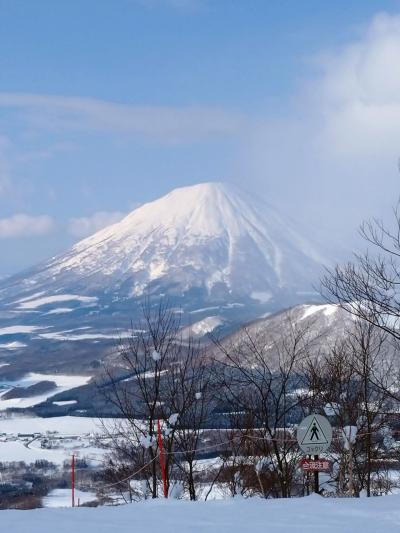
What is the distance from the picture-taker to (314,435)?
9.23m

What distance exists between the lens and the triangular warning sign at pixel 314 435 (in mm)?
9172

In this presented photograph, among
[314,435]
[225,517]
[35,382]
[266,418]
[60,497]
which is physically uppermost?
[35,382]

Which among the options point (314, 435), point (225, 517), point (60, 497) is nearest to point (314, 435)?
point (314, 435)

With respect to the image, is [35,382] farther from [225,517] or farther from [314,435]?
[225,517]

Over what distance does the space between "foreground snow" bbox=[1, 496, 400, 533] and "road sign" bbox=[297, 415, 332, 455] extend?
0.89 meters

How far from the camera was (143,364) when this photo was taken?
15.3 meters

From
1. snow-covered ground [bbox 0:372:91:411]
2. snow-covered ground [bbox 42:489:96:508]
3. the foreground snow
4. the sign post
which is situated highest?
snow-covered ground [bbox 0:372:91:411]

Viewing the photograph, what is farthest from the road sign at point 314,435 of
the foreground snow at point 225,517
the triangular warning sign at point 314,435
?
the foreground snow at point 225,517

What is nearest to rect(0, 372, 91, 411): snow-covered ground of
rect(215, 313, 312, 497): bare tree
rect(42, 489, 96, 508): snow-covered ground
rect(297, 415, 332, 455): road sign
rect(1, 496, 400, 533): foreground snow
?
rect(42, 489, 96, 508): snow-covered ground

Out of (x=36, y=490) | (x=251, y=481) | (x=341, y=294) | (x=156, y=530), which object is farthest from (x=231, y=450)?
(x=36, y=490)

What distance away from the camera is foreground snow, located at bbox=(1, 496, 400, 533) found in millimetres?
6723

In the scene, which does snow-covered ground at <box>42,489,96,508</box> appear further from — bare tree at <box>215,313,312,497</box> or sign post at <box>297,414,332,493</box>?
sign post at <box>297,414,332,493</box>

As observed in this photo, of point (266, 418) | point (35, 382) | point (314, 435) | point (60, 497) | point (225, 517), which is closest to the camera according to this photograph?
point (225, 517)

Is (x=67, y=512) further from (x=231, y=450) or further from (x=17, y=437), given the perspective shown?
(x=17, y=437)
